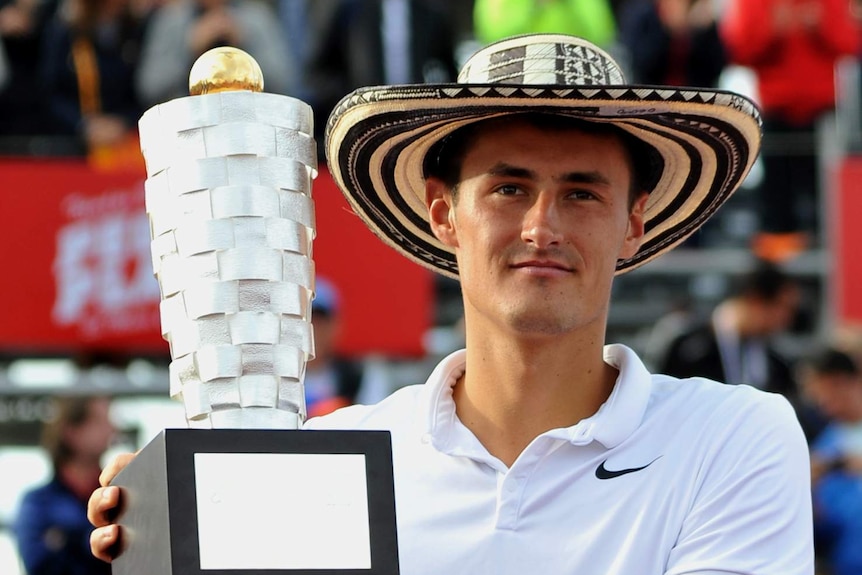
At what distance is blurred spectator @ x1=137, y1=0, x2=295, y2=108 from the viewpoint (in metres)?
9.11

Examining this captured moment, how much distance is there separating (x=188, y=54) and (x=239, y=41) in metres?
0.31

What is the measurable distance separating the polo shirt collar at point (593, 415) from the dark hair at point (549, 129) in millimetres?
318

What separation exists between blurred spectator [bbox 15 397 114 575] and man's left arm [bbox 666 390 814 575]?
12.6 feet

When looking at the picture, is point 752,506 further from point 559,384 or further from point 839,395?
point 839,395

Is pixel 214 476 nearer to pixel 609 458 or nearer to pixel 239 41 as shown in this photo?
pixel 609 458

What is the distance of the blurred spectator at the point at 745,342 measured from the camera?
305 inches

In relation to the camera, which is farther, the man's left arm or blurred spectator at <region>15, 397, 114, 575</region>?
blurred spectator at <region>15, 397, 114, 575</region>

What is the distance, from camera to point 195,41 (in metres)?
9.16

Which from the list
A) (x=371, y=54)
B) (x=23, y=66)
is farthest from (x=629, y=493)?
(x=23, y=66)

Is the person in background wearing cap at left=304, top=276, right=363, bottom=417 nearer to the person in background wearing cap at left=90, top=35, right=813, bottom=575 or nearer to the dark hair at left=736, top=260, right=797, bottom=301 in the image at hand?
the dark hair at left=736, top=260, right=797, bottom=301

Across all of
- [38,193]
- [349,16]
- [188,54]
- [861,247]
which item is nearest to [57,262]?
[38,193]

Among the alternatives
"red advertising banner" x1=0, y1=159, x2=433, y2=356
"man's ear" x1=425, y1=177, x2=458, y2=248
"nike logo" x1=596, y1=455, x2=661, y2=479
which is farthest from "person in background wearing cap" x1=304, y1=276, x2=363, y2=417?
"nike logo" x1=596, y1=455, x2=661, y2=479

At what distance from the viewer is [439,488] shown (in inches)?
137

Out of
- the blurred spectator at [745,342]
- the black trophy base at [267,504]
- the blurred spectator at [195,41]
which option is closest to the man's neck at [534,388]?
the black trophy base at [267,504]
